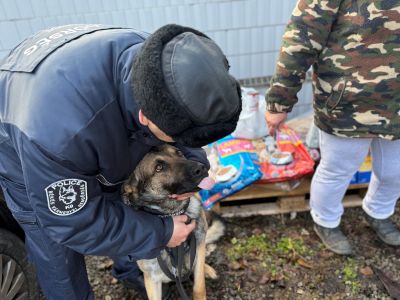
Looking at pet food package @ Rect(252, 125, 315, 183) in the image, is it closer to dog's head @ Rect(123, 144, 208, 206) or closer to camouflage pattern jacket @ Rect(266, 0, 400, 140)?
camouflage pattern jacket @ Rect(266, 0, 400, 140)

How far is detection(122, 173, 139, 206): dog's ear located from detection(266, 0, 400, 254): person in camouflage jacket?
0.98 meters

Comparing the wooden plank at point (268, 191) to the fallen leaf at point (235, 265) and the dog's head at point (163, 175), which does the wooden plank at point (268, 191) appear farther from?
the dog's head at point (163, 175)

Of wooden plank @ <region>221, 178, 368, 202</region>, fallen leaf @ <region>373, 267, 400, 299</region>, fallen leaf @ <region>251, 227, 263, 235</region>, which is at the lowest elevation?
fallen leaf @ <region>251, 227, 263, 235</region>

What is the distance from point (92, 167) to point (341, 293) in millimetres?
1911

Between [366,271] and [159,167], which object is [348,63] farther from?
[366,271]

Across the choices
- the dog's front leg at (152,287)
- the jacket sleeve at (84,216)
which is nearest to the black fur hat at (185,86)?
the jacket sleeve at (84,216)

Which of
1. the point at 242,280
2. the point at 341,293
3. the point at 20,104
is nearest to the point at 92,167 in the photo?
the point at 20,104

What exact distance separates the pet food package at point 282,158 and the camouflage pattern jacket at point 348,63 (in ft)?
2.26

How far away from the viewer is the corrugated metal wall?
10.9 feet

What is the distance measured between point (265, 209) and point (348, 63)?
1501 millimetres

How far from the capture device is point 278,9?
11.4 feet

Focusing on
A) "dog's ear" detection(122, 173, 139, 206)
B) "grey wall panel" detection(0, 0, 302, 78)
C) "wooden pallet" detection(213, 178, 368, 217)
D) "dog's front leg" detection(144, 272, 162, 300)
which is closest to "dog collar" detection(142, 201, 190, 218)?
"dog's ear" detection(122, 173, 139, 206)

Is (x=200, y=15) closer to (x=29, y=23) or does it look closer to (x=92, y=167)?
(x=29, y=23)

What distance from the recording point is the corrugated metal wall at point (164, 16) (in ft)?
10.9
